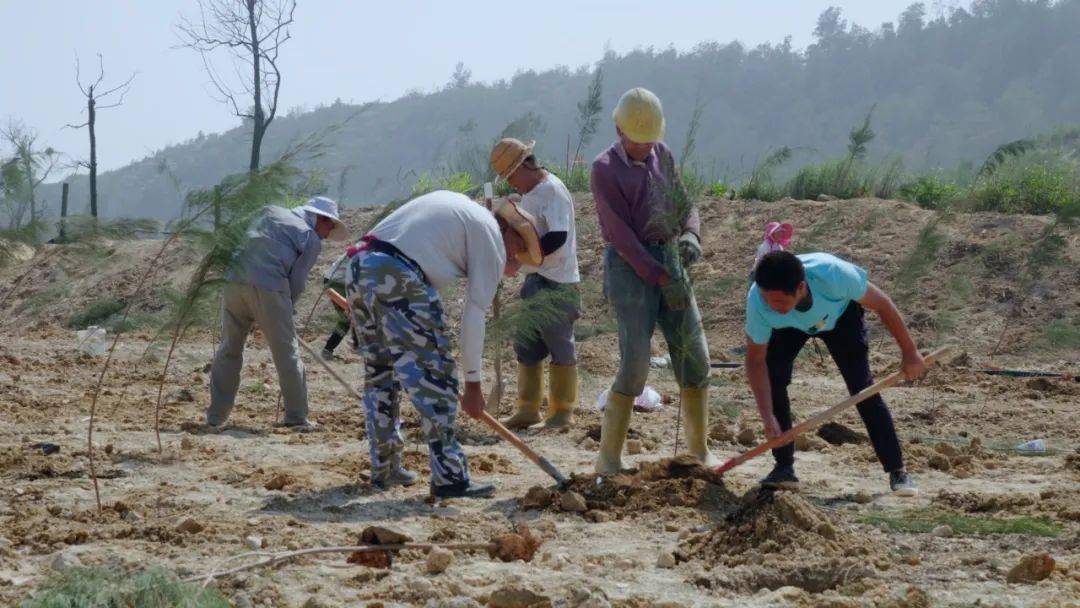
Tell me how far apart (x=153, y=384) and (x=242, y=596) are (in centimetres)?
653

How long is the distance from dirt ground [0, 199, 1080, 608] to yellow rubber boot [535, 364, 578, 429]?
0.17 m

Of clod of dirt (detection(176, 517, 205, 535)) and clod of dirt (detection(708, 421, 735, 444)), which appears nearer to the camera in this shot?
clod of dirt (detection(176, 517, 205, 535))

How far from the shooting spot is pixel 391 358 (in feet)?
19.2

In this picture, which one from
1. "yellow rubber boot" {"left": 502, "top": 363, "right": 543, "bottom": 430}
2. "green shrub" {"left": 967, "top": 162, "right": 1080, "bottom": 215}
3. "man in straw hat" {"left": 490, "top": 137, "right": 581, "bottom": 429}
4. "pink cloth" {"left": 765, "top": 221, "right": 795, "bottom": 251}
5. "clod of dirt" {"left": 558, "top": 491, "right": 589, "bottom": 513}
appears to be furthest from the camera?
"green shrub" {"left": 967, "top": 162, "right": 1080, "bottom": 215}

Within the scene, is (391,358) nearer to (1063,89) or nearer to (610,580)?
(610,580)

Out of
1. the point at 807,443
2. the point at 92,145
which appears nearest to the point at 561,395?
the point at 807,443

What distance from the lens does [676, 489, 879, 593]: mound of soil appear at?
4.39 metres

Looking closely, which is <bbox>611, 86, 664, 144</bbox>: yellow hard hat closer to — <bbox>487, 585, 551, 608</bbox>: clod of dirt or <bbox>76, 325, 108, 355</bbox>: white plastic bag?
<bbox>487, 585, 551, 608</bbox>: clod of dirt

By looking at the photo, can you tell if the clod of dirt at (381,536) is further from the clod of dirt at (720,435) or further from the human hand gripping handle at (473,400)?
the clod of dirt at (720,435)

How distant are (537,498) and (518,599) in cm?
157

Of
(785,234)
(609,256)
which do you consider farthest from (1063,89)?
(609,256)

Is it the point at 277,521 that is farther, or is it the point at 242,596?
the point at 277,521

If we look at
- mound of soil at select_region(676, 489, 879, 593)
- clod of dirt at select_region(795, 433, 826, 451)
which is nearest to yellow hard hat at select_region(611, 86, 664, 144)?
mound of soil at select_region(676, 489, 879, 593)

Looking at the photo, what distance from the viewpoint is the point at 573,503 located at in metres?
5.49
